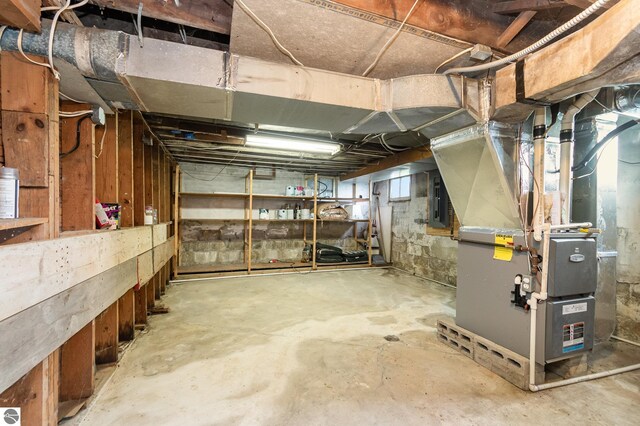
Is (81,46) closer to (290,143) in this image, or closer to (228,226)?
(290,143)

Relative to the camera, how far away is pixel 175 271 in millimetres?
4461

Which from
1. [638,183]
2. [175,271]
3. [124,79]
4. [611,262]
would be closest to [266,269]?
[175,271]

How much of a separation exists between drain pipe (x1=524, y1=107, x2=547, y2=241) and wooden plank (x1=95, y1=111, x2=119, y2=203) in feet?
9.74

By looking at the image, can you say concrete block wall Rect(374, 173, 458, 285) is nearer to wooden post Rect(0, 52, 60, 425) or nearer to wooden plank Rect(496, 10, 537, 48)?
wooden plank Rect(496, 10, 537, 48)

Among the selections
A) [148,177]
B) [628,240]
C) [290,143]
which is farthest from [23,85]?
[628,240]

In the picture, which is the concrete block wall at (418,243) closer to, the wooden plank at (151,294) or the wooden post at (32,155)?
the wooden plank at (151,294)

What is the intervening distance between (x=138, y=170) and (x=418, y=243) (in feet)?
14.4

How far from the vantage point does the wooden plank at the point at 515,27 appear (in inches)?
57.4

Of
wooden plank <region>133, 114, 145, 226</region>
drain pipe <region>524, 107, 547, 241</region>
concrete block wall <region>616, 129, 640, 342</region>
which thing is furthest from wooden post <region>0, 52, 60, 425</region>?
concrete block wall <region>616, 129, 640, 342</region>

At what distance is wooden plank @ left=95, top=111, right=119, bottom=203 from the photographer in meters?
1.94

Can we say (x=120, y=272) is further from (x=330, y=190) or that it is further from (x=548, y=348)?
(x=330, y=190)

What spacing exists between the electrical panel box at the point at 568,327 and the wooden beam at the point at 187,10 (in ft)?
8.67

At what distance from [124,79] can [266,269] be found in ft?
13.2

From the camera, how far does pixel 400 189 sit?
218 inches
